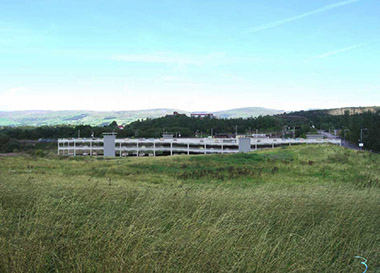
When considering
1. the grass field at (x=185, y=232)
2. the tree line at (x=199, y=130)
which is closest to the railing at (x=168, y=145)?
the tree line at (x=199, y=130)

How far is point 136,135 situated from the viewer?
310 ft

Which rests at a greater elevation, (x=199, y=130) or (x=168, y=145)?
(x=199, y=130)

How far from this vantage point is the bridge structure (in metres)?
63.7

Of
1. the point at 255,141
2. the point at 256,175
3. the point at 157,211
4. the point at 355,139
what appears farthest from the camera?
the point at 355,139

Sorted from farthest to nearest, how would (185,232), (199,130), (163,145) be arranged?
(199,130) → (163,145) → (185,232)

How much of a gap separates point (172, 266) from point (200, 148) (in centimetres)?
6255

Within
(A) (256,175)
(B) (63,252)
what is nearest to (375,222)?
(B) (63,252)

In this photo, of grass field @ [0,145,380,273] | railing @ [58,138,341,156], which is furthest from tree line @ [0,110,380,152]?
grass field @ [0,145,380,273]

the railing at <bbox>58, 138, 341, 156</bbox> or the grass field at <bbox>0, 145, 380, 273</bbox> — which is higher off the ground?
the grass field at <bbox>0, 145, 380, 273</bbox>

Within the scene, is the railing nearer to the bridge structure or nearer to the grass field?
the bridge structure

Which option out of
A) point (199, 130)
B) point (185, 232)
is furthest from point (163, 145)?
point (185, 232)

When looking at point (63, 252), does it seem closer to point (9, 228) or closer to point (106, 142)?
point (9, 228)

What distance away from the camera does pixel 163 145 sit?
69812 mm

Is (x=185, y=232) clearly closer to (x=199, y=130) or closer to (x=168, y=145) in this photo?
(x=168, y=145)
